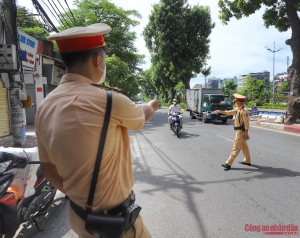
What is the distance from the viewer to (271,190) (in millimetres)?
4137

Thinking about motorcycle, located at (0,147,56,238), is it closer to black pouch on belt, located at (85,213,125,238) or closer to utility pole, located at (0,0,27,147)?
black pouch on belt, located at (85,213,125,238)

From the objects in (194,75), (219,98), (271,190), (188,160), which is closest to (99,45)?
(271,190)

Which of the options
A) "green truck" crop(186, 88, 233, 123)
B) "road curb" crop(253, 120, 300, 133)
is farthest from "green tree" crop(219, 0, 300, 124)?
"green truck" crop(186, 88, 233, 123)

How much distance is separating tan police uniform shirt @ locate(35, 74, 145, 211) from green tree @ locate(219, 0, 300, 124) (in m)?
13.8

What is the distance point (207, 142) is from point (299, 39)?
8302mm

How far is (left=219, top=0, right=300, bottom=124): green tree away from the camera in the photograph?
12406mm

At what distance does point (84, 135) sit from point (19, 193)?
2.30 m

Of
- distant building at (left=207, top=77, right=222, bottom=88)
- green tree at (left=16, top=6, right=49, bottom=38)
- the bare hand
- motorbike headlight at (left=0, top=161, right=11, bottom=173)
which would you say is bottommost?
motorbike headlight at (left=0, top=161, right=11, bottom=173)

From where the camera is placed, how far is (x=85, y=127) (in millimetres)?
1151

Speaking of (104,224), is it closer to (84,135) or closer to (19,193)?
(84,135)

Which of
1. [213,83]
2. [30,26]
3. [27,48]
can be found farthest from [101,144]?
[213,83]

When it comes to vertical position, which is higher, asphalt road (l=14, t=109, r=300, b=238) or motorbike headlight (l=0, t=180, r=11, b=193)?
motorbike headlight (l=0, t=180, r=11, b=193)

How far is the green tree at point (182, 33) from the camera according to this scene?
91.6 ft

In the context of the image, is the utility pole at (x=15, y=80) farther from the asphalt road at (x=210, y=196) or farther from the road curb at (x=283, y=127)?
the road curb at (x=283, y=127)
